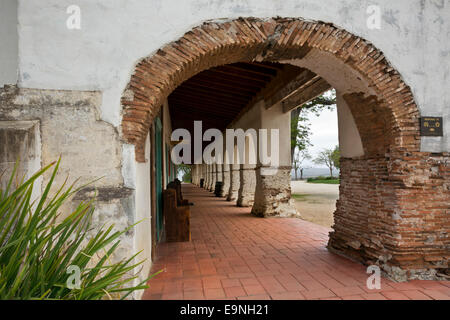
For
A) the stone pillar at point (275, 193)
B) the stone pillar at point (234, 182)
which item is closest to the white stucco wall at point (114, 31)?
the stone pillar at point (275, 193)

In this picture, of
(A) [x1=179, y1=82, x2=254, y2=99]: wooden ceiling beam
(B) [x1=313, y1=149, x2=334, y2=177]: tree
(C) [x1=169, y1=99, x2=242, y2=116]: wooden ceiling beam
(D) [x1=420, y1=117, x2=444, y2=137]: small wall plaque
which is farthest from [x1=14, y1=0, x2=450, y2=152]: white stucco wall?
(B) [x1=313, y1=149, x2=334, y2=177]: tree

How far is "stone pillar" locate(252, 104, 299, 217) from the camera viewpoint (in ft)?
23.9

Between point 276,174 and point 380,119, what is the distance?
4106 mm

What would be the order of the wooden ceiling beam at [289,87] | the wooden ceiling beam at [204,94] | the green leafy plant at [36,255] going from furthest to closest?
the wooden ceiling beam at [204,94], the wooden ceiling beam at [289,87], the green leafy plant at [36,255]

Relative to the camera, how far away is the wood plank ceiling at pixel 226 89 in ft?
19.5

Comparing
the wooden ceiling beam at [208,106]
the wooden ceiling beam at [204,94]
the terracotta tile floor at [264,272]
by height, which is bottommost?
the terracotta tile floor at [264,272]

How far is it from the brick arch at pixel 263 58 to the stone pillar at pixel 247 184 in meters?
5.91

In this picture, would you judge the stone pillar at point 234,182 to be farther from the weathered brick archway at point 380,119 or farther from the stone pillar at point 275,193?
the weathered brick archway at point 380,119

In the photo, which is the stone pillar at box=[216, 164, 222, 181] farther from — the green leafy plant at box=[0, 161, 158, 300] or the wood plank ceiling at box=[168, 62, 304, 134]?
the green leafy plant at box=[0, 161, 158, 300]

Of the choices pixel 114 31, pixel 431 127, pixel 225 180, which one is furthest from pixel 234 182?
pixel 114 31

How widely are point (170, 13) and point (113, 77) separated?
901mm

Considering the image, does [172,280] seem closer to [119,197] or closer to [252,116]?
[119,197]

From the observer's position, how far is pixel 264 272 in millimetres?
3398

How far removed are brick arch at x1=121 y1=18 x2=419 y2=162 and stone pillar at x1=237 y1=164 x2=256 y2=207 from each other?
5.91m
